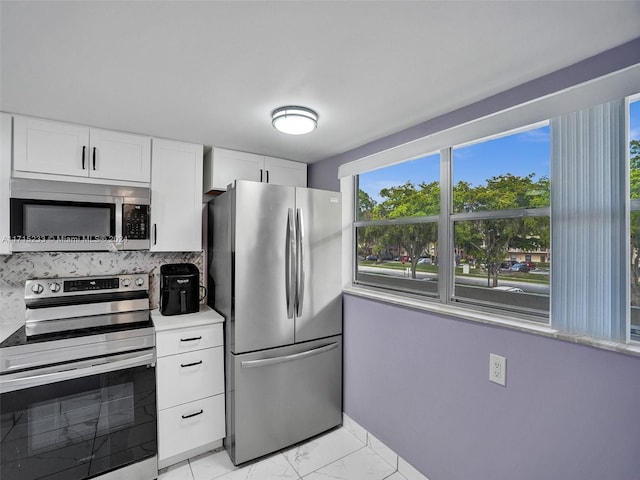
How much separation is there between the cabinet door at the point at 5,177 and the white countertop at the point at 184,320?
3.09 ft

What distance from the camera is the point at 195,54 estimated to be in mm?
1277

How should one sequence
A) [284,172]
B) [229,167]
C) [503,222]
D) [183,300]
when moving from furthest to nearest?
[284,172] → [229,167] → [183,300] → [503,222]

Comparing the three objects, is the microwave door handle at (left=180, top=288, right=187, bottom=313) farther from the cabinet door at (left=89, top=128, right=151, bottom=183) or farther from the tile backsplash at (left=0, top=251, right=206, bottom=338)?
the cabinet door at (left=89, top=128, right=151, bottom=183)

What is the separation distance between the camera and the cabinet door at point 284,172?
2765 mm

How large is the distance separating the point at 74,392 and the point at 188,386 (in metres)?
0.62

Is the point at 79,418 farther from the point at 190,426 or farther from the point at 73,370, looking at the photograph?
the point at 190,426

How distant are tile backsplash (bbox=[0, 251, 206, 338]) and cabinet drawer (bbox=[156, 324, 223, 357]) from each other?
679mm

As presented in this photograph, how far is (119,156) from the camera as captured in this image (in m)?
2.16

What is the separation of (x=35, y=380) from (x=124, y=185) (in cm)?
126

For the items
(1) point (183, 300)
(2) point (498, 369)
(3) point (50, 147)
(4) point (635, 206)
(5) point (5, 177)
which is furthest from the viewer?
(1) point (183, 300)

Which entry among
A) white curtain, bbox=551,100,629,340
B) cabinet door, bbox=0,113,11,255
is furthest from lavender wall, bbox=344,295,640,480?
cabinet door, bbox=0,113,11,255

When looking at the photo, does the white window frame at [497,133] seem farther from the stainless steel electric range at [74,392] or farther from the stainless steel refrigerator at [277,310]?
the stainless steel electric range at [74,392]

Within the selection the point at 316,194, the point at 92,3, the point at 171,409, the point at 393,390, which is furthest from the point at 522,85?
the point at 171,409

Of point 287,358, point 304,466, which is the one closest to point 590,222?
point 287,358
